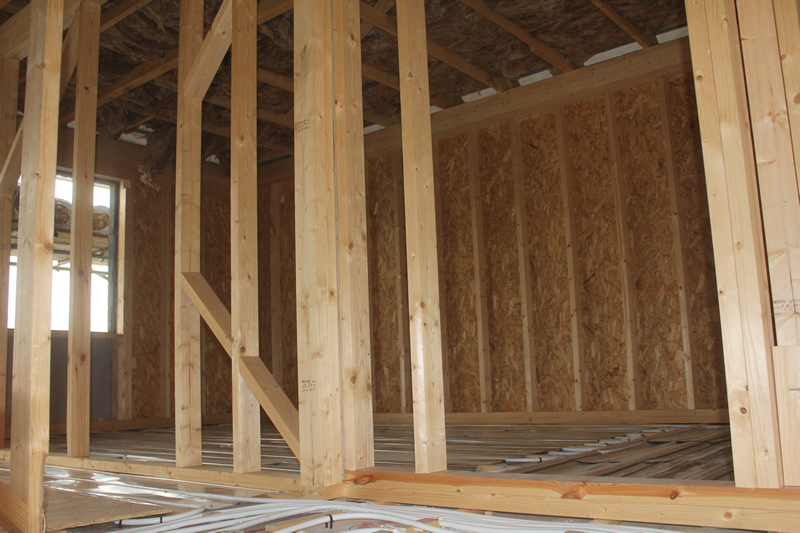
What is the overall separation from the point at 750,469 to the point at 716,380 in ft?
14.3

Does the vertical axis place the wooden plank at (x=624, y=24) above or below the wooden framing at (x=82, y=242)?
above

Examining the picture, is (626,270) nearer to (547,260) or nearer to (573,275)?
(573,275)

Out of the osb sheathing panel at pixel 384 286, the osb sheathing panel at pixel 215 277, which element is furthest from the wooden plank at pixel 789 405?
the osb sheathing panel at pixel 215 277

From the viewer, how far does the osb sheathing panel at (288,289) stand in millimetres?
8844

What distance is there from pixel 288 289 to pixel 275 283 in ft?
0.68

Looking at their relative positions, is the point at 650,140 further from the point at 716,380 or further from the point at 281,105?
the point at 281,105

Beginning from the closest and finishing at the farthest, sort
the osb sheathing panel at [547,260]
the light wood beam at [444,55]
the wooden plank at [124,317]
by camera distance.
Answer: the light wood beam at [444,55] → the osb sheathing panel at [547,260] → the wooden plank at [124,317]

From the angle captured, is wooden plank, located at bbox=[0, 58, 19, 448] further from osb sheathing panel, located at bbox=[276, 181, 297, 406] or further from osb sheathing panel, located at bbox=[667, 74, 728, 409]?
osb sheathing panel, located at bbox=[667, 74, 728, 409]

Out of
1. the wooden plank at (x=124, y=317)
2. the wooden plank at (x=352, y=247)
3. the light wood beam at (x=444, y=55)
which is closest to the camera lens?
the wooden plank at (x=352, y=247)

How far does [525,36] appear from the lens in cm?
613

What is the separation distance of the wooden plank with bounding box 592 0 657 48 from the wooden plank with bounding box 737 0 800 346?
3837 mm

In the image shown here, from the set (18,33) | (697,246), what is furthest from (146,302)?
(697,246)

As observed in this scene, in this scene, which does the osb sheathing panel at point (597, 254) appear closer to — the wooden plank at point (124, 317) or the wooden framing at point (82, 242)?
the wooden framing at point (82, 242)

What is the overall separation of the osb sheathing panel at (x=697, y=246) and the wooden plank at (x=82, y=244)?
16.4 feet
